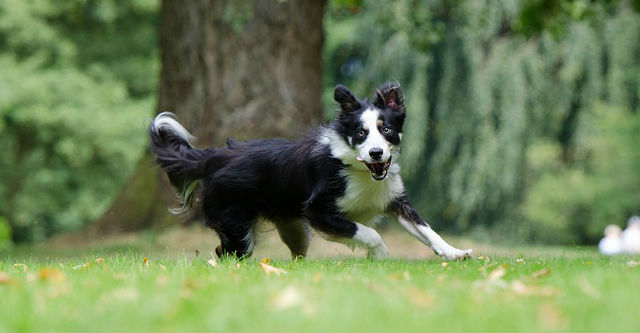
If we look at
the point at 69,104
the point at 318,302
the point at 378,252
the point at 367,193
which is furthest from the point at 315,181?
the point at 69,104

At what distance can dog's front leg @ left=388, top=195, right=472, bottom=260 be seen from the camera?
670 cm

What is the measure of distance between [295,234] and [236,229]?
621 millimetres

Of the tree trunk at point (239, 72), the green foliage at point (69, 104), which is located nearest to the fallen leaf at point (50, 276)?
the tree trunk at point (239, 72)

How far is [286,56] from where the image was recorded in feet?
38.6

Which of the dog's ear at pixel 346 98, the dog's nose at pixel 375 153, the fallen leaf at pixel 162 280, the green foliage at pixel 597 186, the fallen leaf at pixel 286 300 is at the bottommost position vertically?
the green foliage at pixel 597 186

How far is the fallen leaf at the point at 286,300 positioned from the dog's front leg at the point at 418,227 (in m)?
3.07

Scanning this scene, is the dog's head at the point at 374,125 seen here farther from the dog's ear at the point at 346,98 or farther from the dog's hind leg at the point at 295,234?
the dog's hind leg at the point at 295,234

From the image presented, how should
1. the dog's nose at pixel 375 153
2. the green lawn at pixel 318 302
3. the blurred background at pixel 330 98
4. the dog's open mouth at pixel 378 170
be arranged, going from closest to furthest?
the green lawn at pixel 318 302 → the dog's nose at pixel 375 153 → the dog's open mouth at pixel 378 170 → the blurred background at pixel 330 98

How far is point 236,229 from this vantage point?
7426mm

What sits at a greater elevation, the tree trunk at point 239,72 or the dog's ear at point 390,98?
the dog's ear at point 390,98

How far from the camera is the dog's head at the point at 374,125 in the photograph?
21.1 ft

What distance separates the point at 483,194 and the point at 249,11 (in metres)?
9.82

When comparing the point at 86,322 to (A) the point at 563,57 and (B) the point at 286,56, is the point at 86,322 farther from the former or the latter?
(A) the point at 563,57

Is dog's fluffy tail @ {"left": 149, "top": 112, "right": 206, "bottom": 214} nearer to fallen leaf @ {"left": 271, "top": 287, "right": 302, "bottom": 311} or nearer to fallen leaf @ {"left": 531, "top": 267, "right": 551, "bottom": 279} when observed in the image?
fallen leaf @ {"left": 531, "top": 267, "right": 551, "bottom": 279}
